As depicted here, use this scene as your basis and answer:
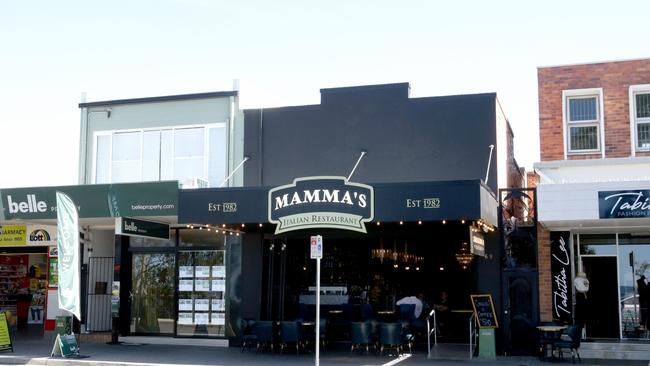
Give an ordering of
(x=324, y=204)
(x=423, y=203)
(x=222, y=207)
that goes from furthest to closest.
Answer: (x=222, y=207), (x=324, y=204), (x=423, y=203)

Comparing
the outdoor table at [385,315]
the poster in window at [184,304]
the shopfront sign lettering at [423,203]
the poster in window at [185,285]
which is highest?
the shopfront sign lettering at [423,203]

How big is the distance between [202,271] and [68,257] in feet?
15.7

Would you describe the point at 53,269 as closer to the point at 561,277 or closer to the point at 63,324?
the point at 63,324

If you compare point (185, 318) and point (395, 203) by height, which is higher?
point (395, 203)

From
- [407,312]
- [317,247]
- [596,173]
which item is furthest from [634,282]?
[317,247]

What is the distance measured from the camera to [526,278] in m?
18.6

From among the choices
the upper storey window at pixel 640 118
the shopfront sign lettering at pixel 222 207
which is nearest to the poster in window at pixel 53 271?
the shopfront sign lettering at pixel 222 207

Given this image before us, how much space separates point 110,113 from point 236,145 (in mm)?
4191

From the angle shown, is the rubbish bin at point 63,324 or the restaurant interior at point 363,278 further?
the restaurant interior at point 363,278

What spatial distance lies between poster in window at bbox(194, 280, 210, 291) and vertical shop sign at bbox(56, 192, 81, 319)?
14.6 ft

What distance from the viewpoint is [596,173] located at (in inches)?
747

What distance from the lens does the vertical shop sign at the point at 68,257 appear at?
57.9 ft

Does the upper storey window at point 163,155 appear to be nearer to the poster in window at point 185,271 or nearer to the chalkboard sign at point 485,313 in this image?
the poster in window at point 185,271

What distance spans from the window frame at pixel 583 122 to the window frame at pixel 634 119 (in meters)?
0.68
